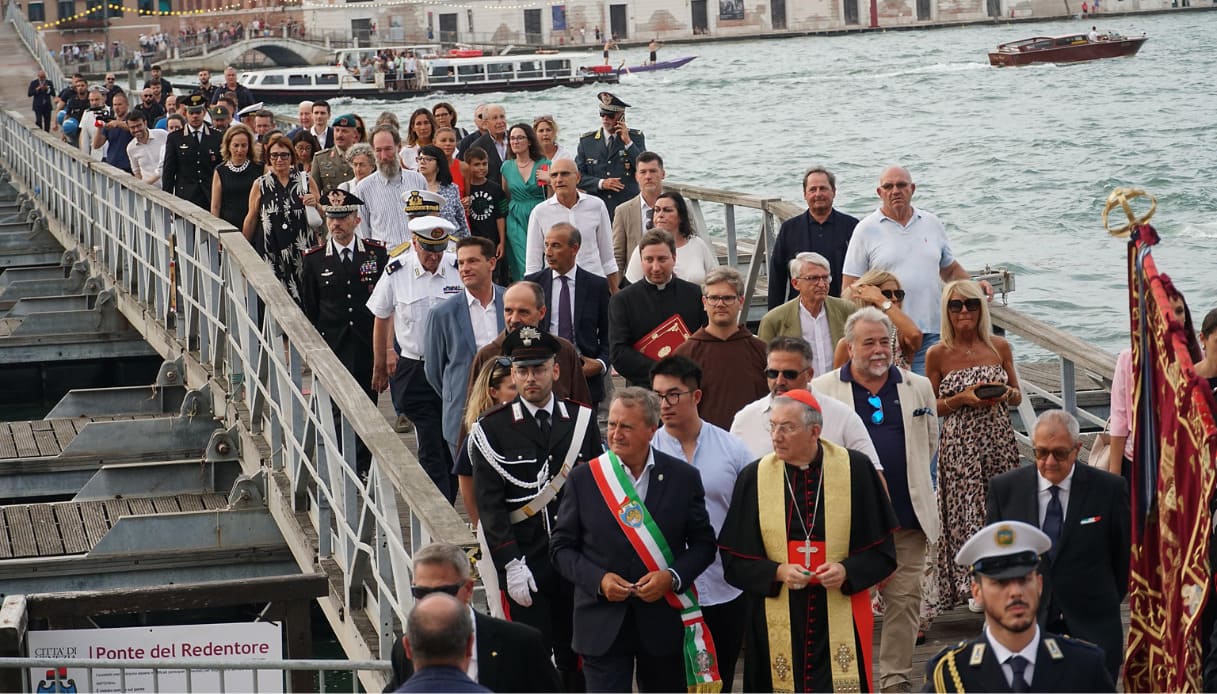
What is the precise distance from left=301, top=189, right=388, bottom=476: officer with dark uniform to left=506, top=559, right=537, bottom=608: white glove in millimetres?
3571

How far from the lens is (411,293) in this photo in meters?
8.89

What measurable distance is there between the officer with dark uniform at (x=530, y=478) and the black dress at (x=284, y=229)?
17.4ft

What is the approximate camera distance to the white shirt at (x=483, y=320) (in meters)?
8.08

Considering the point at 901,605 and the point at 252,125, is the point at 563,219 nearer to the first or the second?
the point at 901,605

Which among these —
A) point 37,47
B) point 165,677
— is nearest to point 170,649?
point 165,677

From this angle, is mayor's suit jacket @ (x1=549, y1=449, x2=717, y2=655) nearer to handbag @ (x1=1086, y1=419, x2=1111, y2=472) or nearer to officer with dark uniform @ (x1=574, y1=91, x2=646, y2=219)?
handbag @ (x1=1086, y1=419, x2=1111, y2=472)

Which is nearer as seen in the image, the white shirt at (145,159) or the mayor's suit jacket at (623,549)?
the mayor's suit jacket at (623,549)

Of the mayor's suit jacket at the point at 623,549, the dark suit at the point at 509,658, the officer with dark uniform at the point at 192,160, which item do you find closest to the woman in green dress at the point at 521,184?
the officer with dark uniform at the point at 192,160

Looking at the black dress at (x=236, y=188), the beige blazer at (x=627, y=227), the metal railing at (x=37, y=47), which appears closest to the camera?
the beige blazer at (x=627, y=227)

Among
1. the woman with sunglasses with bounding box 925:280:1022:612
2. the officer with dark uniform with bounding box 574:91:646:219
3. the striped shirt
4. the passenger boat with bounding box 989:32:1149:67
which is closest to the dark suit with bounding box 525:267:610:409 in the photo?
the woman with sunglasses with bounding box 925:280:1022:612

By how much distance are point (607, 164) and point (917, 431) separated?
20.3ft

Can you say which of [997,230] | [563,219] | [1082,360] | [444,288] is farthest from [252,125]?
[997,230]

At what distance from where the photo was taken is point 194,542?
402 inches

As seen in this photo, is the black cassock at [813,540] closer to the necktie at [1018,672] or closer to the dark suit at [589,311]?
the necktie at [1018,672]
